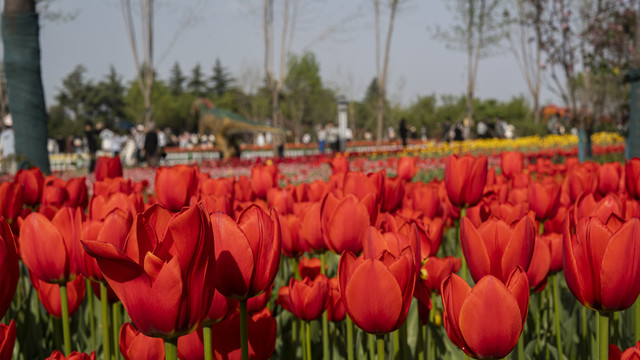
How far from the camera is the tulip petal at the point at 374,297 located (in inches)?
42.8

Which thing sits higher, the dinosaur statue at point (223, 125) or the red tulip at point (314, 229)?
the dinosaur statue at point (223, 125)

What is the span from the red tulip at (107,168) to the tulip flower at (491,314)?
2.65 metres

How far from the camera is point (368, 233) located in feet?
4.09

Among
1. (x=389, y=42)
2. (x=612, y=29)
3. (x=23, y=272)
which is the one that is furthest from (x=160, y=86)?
(x=23, y=272)

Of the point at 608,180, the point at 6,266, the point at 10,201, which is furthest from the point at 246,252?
the point at 608,180

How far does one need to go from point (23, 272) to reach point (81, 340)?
727 mm

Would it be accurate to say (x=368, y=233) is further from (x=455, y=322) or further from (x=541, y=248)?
(x=541, y=248)

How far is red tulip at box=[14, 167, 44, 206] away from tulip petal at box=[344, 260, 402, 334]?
84.0 inches

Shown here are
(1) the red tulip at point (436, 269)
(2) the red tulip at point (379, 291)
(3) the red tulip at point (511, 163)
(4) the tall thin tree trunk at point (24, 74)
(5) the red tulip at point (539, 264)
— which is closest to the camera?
(2) the red tulip at point (379, 291)

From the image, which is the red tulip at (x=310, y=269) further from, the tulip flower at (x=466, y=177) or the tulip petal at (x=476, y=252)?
the tulip petal at (x=476, y=252)

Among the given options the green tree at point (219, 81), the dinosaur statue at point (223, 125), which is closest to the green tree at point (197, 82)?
the green tree at point (219, 81)

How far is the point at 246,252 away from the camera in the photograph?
3.49 ft

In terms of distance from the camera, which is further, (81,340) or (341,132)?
(341,132)

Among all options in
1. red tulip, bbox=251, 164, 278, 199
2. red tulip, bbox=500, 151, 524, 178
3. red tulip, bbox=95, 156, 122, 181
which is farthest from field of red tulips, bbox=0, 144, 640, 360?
red tulip, bbox=500, 151, 524, 178
